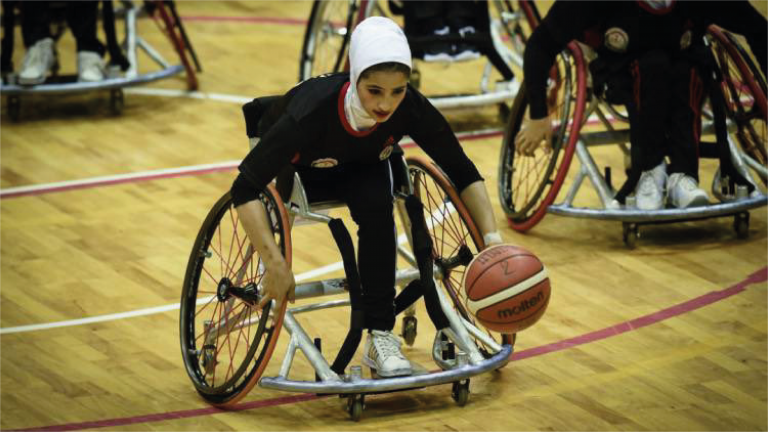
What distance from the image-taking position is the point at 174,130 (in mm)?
7750

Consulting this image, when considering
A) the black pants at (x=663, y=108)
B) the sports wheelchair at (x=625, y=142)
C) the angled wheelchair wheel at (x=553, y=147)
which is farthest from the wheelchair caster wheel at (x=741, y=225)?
the angled wheelchair wheel at (x=553, y=147)

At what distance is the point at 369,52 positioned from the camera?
3.98 m

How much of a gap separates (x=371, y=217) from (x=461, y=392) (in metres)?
0.61

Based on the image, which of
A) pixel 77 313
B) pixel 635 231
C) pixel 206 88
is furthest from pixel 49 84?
pixel 635 231

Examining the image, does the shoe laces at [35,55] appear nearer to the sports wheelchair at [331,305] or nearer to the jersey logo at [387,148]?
the sports wheelchair at [331,305]

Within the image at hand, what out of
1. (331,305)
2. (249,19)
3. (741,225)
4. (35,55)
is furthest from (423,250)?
(249,19)

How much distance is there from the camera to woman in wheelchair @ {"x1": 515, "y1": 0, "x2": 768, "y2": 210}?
5539mm

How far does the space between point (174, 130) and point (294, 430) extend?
383 centimetres

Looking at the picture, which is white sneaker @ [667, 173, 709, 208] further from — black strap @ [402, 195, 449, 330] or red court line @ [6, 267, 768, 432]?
black strap @ [402, 195, 449, 330]

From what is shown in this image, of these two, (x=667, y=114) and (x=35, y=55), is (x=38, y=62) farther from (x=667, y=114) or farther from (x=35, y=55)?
(x=667, y=114)

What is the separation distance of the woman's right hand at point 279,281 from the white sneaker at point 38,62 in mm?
4165

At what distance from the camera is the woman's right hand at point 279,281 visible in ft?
13.1

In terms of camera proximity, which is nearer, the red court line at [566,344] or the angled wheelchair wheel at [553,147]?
the red court line at [566,344]

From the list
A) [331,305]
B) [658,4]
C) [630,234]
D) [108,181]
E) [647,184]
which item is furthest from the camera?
[108,181]
